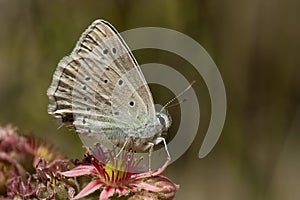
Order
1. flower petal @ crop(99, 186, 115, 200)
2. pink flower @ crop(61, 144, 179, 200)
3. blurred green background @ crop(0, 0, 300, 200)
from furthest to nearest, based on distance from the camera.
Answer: blurred green background @ crop(0, 0, 300, 200) < pink flower @ crop(61, 144, 179, 200) < flower petal @ crop(99, 186, 115, 200)

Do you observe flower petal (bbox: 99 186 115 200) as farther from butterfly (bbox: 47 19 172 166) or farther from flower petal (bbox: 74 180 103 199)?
butterfly (bbox: 47 19 172 166)

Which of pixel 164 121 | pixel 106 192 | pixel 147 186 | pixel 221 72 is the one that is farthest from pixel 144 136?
pixel 221 72

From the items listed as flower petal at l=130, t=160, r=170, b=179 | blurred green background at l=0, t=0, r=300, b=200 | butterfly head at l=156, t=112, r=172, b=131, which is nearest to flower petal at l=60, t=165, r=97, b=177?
flower petal at l=130, t=160, r=170, b=179

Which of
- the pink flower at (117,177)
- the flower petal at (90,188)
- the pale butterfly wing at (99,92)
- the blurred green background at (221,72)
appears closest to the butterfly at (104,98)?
the pale butterfly wing at (99,92)

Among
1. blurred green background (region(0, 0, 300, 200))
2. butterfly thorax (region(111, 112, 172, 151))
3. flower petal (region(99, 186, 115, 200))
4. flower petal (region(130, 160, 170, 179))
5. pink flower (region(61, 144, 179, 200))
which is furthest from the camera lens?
blurred green background (region(0, 0, 300, 200))

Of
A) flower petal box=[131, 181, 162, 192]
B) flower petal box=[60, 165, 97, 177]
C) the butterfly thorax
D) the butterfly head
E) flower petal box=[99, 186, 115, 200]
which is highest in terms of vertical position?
the butterfly head

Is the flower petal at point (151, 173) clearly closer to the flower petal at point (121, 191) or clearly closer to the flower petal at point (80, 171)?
the flower petal at point (121, 191)
